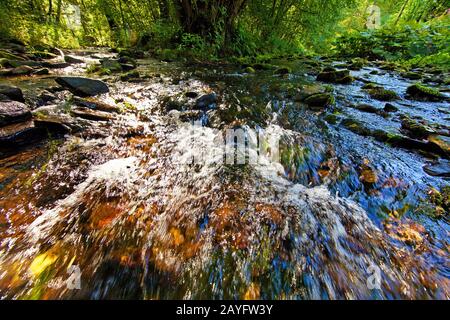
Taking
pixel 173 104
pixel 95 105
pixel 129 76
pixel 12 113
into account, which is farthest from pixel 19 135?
pixel 129 76

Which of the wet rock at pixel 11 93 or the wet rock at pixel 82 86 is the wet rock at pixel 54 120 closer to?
the wet rock at pixel 11 93

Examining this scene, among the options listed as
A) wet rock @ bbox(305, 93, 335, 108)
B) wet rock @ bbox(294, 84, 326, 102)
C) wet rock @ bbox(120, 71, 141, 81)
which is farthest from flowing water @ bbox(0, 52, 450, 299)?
wet rock @ bbox(120, 71, 141, 81)

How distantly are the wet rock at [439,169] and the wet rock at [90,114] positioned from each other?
13.1 feet

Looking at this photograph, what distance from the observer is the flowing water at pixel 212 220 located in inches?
53.7

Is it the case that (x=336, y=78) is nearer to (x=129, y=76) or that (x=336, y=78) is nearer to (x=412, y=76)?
(x=412, y=76)

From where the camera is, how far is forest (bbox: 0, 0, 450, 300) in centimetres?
139

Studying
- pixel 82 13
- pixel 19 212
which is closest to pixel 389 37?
pixel 19 212

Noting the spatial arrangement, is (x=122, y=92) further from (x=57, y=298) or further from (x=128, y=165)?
(x=57, y=298)

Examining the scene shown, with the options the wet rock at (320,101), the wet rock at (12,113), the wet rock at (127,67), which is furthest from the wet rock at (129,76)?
the wet rock at (320,101)

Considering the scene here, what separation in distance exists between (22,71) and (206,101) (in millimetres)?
4195

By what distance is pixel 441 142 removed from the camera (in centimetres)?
274

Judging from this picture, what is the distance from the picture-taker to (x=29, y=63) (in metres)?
5.66

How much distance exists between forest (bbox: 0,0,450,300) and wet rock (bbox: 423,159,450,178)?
0.02 metres
